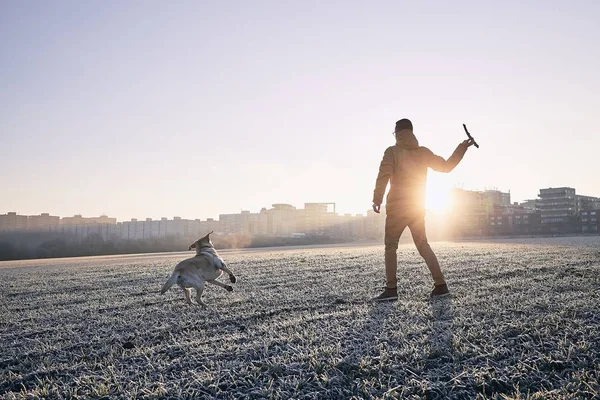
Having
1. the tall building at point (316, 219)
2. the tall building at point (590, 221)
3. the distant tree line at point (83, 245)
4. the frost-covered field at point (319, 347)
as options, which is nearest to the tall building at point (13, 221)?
the distant tree line at point (83, 245)

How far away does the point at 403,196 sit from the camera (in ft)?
18.8

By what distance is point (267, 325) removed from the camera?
4098mm

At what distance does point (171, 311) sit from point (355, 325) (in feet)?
8.92

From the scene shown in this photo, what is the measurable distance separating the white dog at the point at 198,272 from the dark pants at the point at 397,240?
2641 millimetres

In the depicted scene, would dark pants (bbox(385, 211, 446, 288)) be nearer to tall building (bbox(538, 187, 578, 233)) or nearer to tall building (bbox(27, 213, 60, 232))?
tall building (bbox(27, 213, 60, 232))

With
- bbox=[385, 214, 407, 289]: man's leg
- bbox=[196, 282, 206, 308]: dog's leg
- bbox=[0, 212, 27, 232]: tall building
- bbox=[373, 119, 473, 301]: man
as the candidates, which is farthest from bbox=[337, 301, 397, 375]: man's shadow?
bbox=[0, 212, 27, 232]: tall building

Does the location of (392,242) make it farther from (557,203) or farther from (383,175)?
(557,203)

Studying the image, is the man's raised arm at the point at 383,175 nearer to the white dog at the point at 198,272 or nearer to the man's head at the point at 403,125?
the man's head at the point at 403,125

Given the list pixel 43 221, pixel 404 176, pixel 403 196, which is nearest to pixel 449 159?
pixel 404 176

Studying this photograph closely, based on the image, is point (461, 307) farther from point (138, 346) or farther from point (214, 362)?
point (138, 346)

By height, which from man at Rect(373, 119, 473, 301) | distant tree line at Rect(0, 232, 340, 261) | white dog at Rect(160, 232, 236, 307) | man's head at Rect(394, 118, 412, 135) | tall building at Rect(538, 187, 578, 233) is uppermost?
tall building at Rect(538, 187, 578, 233)

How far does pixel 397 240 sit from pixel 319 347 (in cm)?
294

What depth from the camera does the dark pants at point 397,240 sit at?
5.60m

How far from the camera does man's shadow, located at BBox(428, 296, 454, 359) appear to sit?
9.52ft
